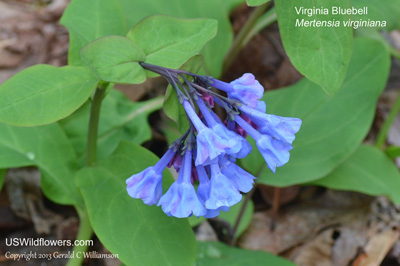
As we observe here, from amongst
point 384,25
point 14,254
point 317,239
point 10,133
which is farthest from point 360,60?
point 14,254

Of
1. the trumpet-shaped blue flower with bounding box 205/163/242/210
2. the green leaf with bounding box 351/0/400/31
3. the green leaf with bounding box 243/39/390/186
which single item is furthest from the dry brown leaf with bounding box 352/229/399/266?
the trumpet-shaped blue flower with bounding box 205/163/242/210

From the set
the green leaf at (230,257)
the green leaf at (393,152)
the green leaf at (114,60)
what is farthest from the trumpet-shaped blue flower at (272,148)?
the green leaf at (393,152)

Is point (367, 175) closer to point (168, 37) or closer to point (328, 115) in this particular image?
point (328, 115)

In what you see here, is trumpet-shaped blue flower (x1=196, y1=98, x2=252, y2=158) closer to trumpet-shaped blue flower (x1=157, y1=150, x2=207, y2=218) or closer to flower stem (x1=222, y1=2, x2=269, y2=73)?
trumpet-shaped blue flower (x1=157, y1=150, x2=207, y2=218)

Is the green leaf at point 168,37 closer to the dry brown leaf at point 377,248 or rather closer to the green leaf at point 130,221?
the green leaf at point 130,221

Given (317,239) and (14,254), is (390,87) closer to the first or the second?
(317,239)

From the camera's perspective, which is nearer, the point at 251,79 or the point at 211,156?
the point at 211,156
